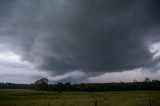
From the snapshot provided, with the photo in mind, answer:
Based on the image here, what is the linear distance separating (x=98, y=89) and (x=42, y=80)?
138 ft

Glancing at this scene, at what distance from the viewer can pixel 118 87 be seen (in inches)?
6334

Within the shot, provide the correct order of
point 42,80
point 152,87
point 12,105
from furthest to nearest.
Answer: point 42,80 → point 152,87 → point 12,105

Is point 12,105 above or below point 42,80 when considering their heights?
below

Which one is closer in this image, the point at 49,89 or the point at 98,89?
the point at 98,89

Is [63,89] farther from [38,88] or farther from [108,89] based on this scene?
[108,89]

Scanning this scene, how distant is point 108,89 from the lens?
525 feet

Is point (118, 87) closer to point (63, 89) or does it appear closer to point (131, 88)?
point (131, 88)

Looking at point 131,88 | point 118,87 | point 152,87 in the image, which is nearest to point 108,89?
point 118,87

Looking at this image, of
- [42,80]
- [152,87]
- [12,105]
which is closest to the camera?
[12,105]

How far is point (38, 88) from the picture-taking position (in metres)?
168

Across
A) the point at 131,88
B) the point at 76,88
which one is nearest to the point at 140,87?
the point at 131,88

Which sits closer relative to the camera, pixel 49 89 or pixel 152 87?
pixel 152 87

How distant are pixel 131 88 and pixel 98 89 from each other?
25.1 metres

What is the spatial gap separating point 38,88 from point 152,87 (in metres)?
82.7
